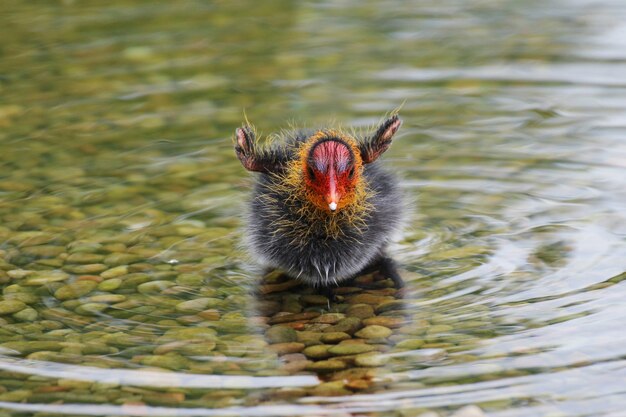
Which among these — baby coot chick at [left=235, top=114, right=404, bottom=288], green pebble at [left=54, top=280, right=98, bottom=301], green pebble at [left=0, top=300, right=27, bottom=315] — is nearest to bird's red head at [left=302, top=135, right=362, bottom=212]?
baby coot chick at [left=235, top=114, right=404, bottom=288]

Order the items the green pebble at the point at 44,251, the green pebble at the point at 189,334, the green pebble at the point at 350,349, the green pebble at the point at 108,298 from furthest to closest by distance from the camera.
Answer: the green pebble at the point at 44,251 → the green pebble at the point at 108,298 → the green pebble at the point at 189,334 → the green pebble at the point at 350,349

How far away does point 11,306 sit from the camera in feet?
16.8

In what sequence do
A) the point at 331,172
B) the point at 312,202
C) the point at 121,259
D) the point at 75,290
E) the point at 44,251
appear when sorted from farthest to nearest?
the point at 44,251, the point at 121,259, the point at 75,290, the point at 312,202, the point at 331,172

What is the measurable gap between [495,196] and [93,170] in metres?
2.52

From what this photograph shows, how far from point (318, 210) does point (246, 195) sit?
2.52 feet

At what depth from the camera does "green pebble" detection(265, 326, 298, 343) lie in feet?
15.8

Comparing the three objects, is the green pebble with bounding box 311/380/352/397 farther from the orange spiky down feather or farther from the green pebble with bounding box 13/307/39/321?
the green pebble with bounding box 13/307/39/321

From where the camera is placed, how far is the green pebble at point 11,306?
5086 mm

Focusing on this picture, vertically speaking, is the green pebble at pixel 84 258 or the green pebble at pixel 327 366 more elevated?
the green pebble at pixel 84 258

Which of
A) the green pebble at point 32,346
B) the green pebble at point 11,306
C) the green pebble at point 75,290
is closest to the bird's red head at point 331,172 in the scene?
the green pebble at point 75,290

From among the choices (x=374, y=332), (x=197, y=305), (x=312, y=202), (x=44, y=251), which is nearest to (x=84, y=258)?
(x=44, y=251)

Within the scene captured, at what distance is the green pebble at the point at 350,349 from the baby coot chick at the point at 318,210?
0.64 m

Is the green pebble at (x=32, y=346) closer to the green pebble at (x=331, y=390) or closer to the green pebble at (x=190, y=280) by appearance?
the green pebble at (x=190, y=280)

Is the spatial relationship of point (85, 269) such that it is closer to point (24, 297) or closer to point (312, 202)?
point (24, 297)
